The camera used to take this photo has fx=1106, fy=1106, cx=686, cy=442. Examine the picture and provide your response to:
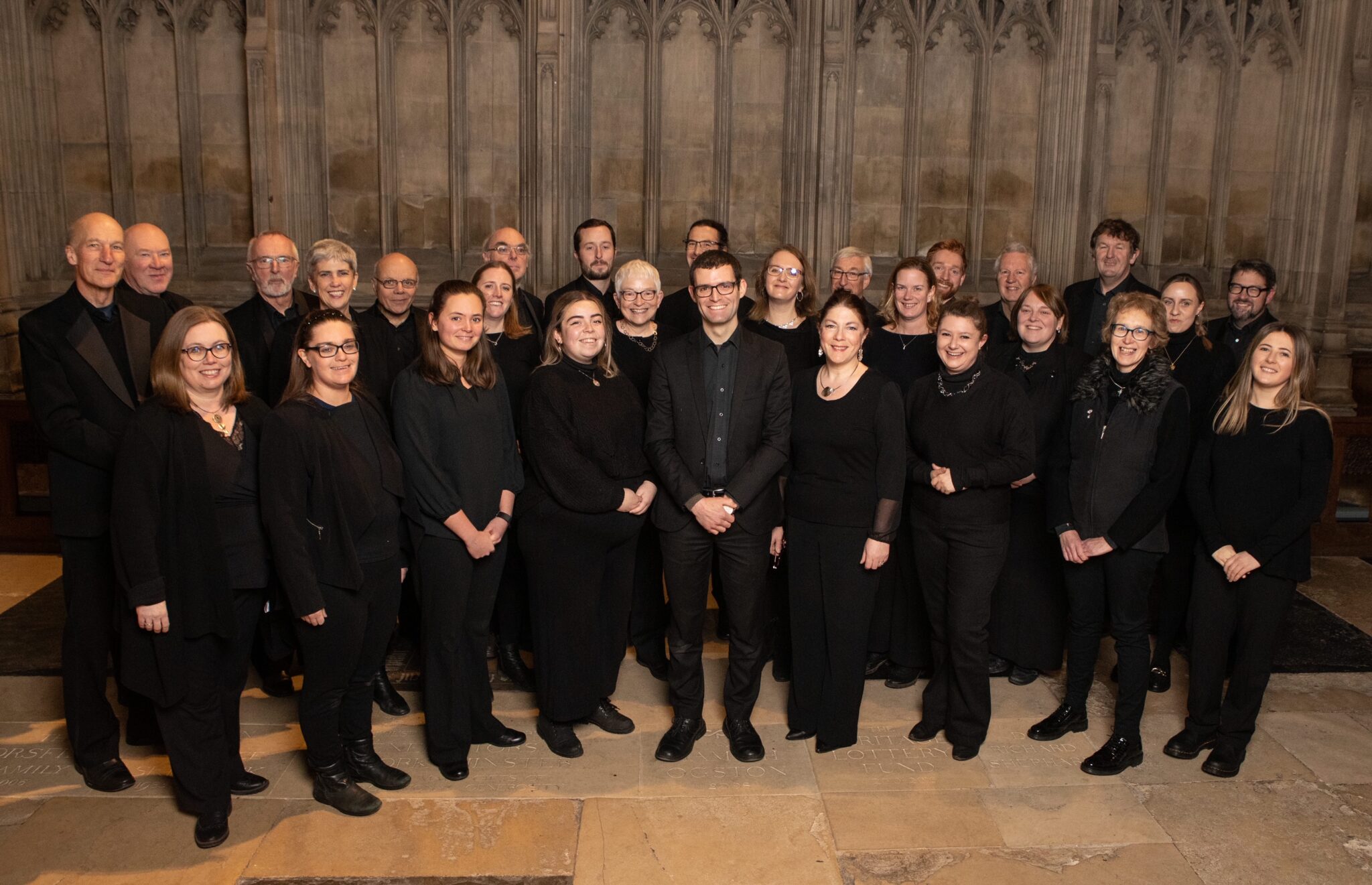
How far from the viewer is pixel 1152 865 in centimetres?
347

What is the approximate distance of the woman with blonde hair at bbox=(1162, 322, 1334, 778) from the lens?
3844mm

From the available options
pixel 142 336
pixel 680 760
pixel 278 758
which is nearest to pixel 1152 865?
pixel 680 760

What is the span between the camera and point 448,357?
12.5ft

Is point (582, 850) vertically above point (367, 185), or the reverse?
point (367, 185)

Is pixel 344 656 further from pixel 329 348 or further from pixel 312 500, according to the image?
pixel 329 348

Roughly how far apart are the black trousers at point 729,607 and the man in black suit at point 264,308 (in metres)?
1.87

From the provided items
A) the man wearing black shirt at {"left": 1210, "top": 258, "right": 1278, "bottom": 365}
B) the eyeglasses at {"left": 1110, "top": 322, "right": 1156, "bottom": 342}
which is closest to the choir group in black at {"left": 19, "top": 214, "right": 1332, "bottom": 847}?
the eyeglasses at {"left": 1110, "top": 322, "right": 1156, "bottom": 342}

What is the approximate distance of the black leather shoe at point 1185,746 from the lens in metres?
4.17

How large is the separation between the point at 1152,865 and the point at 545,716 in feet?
7.04

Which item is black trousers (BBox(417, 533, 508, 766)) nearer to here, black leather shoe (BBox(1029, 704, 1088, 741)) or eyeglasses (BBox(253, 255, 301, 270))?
eyeglasses (BBox(253, 255, 301, 270))

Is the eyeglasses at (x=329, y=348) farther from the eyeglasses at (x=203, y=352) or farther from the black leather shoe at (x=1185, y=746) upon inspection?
the black leather shoe at (x=1185, y=746)

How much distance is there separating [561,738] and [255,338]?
2.09 meters

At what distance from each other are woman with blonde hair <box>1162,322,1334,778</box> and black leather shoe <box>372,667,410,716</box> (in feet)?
10.1

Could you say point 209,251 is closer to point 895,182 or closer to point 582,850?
point 895,182
